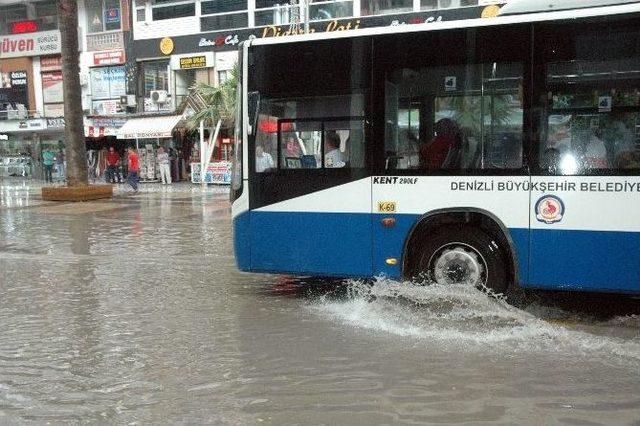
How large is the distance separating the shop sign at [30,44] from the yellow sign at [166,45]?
678cm

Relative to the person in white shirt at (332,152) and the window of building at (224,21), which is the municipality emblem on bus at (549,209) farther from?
the window of building at (224,21)

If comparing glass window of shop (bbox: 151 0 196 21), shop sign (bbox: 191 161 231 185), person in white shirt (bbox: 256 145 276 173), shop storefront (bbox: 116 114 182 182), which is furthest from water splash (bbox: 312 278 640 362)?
glass window of shop (bbox: 151 0 196 21)

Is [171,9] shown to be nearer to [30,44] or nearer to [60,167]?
[30,44]

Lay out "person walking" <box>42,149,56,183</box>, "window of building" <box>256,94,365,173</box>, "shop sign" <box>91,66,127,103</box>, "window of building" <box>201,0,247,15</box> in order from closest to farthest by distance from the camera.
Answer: "window of building" <box>256,94,365,173</box>, "window of building" <box>201,0,247,15</box>, "person walking" <box>42,149,56,183</box>, "shop sign" <box>91,66,127,103</box>

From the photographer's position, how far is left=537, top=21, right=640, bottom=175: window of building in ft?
18.9

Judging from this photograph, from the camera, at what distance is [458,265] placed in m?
6.55

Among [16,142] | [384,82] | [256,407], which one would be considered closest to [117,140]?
[16,142]

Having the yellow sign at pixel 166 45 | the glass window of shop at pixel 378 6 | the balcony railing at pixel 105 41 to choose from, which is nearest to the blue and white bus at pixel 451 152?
the glass window of shop at pixel 378 6

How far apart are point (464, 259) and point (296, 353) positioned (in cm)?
220

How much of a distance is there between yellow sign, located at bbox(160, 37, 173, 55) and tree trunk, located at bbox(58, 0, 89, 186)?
1169 centimetres

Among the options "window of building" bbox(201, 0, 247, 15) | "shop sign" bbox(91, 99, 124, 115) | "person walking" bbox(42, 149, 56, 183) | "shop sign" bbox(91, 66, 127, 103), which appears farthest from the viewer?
"shop sign" bbox(91, 66, 127, 103)

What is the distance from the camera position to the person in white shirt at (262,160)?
7062mm

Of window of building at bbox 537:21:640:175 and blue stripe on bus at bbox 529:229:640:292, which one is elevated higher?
window of building at bbox 537:21:640:175

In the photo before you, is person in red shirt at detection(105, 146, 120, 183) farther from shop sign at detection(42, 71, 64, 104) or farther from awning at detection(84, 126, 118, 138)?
shop sign at detection(42, 71, 64, 104)
